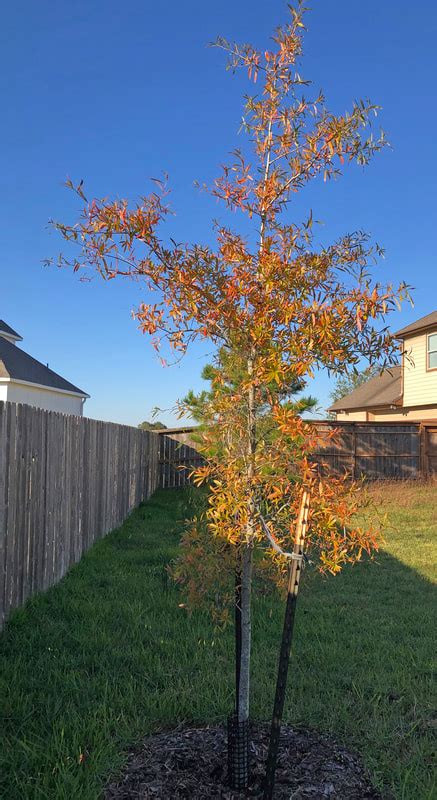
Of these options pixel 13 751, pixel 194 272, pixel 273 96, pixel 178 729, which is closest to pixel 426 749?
A: pixel 178 729

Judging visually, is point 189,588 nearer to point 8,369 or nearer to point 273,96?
point 273,96

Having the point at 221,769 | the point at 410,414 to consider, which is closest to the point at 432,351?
the point at 410,414

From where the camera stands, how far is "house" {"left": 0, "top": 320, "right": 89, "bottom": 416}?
2031 cm

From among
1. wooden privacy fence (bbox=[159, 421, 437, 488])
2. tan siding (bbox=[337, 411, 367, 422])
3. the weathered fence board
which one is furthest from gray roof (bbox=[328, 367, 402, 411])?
the weathered fence board

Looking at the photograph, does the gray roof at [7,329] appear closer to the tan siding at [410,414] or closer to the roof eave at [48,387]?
the roof eave at [48,387]

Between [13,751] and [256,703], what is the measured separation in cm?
132

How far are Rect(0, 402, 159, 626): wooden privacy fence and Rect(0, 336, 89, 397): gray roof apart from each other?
12871 millimetres

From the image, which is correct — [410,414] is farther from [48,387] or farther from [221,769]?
[221,769]

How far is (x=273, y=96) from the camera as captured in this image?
270 cm

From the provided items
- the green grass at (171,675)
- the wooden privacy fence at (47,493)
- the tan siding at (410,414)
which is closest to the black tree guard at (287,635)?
the green grass at (171,675)

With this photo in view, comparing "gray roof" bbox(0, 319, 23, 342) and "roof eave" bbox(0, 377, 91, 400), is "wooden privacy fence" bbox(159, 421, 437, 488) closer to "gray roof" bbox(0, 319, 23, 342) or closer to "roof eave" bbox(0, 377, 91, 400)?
"roof eave" bbox(0, 377, 91, 400)

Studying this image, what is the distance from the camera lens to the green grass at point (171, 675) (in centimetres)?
282

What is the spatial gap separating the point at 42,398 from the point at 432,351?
47.2 ft

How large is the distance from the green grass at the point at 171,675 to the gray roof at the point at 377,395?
16.5 meters
